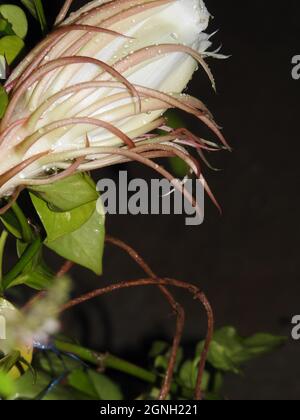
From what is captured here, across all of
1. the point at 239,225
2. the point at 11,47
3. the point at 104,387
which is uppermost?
the point at 239,225

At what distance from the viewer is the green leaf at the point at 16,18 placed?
55cm

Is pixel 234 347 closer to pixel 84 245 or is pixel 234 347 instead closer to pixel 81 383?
pixel 81 383

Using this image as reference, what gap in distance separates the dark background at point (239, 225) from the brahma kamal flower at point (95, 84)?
1.76m

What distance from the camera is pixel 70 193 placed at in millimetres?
479

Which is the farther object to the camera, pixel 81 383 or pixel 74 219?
pixel 81 383

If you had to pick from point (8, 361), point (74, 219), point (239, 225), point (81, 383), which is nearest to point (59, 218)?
point (74, 219)

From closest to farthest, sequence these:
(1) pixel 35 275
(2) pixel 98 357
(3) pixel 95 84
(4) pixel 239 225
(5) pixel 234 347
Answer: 1. (3) pixel 95 84
2. (1) pixel 35 275
3. (2) pixel 98 357
4. (5) pixel 234 347
5. (4) pixel 239 225

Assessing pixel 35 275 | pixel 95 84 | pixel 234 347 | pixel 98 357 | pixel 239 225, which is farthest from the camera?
pixel 239 225

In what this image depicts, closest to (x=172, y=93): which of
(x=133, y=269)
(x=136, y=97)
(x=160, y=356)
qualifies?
(x=136, y=97)

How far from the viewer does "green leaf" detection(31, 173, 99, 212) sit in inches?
18.8

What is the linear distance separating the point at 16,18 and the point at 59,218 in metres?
0.18

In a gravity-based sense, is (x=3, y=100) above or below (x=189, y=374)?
above

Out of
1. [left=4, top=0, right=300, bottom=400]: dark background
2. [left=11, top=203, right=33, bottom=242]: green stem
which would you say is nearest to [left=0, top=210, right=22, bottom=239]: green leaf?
[left=11, top=203, right=33, bottom=242]: green stem

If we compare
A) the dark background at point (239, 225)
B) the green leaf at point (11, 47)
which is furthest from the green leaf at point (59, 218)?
the dark background at point (239, 225)
